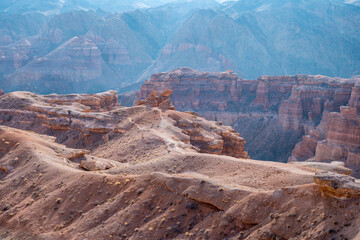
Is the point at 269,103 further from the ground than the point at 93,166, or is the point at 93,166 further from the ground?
the point at 93,166

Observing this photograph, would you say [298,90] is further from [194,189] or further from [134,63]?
[134,63]

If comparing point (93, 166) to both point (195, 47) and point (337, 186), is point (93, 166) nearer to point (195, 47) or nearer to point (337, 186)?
point (337, 186)

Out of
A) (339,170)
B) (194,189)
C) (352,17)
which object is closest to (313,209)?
(194,189)

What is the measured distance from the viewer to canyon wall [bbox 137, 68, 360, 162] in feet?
270

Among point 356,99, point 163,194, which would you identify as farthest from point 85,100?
point 356,99

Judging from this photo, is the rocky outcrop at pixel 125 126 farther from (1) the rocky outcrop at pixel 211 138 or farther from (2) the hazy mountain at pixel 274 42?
(2) the hazy mountain at pixel 274 42

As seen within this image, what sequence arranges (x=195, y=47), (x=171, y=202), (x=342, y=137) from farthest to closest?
(x=195, y=47), (x=342, y=137), (x=171, y=202)

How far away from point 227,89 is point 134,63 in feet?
293

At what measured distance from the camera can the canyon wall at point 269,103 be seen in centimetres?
8219

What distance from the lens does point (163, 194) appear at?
74.1 ft

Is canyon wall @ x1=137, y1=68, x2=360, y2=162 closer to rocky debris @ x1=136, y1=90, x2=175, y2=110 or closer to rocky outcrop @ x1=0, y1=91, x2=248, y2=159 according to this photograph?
rocky debris @ x1=136, y1=90, x2=175, y2=110

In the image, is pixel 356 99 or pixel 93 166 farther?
pixel 356 99

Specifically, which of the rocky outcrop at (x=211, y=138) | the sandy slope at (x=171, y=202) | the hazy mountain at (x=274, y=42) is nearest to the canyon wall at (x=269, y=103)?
the rocky outcrop at (x=211, y=138)

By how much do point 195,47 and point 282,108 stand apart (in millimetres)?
87585
